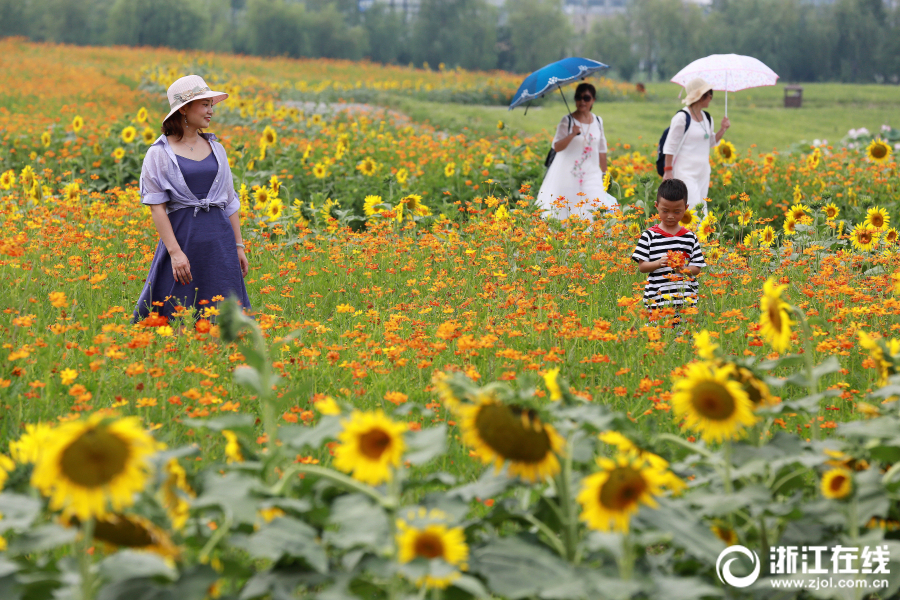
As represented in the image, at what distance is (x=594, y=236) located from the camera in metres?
6.04

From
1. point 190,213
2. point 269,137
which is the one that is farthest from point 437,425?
point 269,137

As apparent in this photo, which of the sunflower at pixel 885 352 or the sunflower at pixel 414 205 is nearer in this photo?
the sunflower at pixel 885 352

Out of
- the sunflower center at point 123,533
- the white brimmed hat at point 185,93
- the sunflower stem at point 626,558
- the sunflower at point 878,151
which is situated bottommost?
the sunflower stem at point 626,558

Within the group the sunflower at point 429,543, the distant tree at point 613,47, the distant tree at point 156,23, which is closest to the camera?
the sunflower at point 429,543

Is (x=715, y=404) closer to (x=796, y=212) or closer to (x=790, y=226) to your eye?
(x=790, y=226)

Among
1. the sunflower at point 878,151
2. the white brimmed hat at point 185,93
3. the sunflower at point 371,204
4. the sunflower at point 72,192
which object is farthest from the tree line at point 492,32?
the white brimmed hat at point 185,93

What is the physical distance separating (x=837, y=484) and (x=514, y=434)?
2.53 feet

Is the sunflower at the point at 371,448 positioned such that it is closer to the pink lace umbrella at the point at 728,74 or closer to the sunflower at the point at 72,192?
the sunflower at the point at 72,192

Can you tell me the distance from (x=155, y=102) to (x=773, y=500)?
20252 mm

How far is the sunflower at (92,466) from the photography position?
52.9 inches

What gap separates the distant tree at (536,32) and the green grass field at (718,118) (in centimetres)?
2555

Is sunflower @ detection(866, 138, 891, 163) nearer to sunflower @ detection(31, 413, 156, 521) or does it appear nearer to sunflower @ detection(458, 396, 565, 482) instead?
sunflower @ detection(458, 396, 565, 482)

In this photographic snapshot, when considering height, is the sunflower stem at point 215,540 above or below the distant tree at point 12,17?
below

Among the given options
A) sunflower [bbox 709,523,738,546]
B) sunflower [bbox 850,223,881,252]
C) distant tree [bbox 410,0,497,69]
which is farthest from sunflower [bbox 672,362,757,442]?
distant tree [bbox 410,0,497,69]
